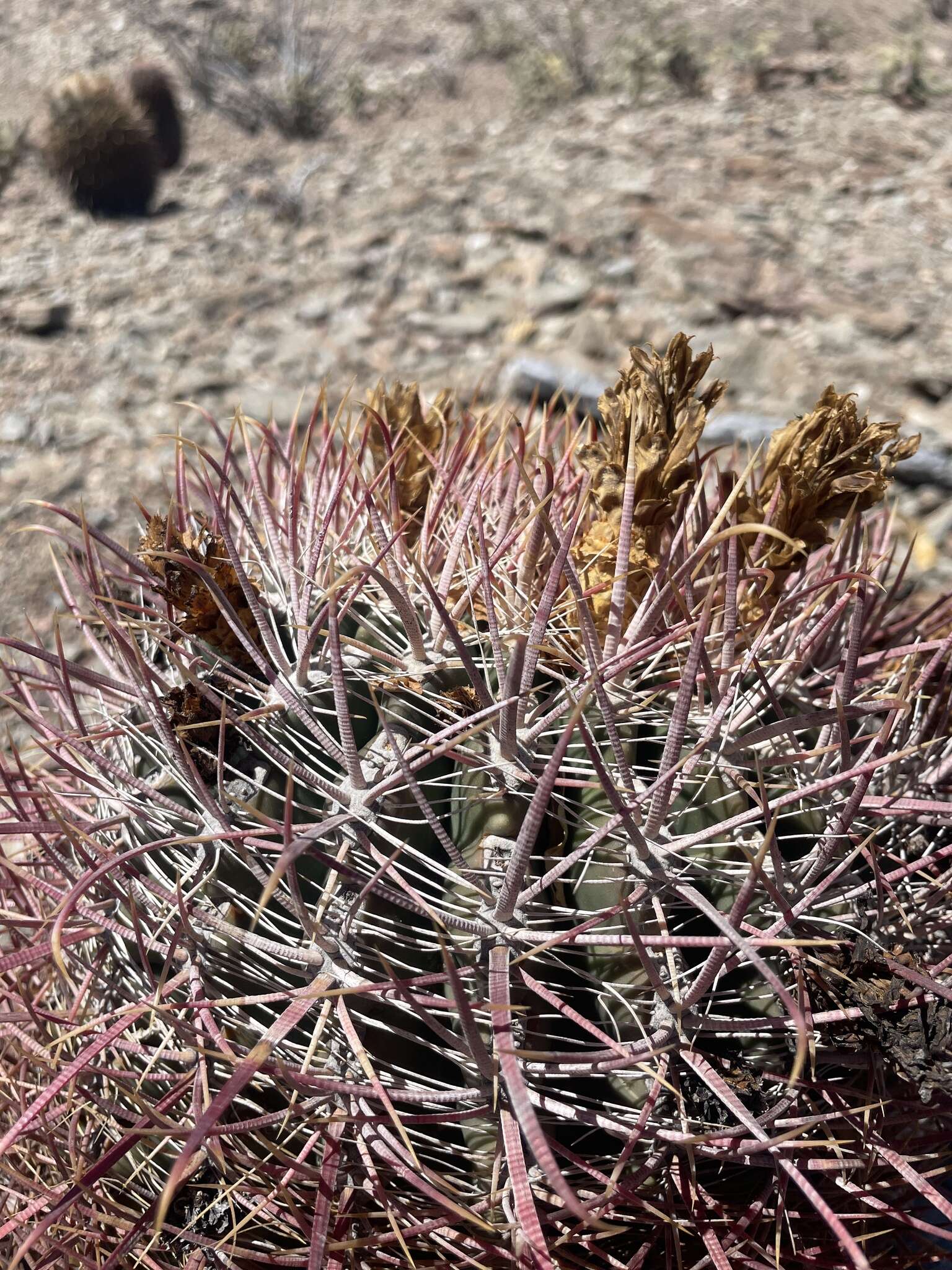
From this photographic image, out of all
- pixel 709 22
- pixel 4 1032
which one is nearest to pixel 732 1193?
pixel 4 1032

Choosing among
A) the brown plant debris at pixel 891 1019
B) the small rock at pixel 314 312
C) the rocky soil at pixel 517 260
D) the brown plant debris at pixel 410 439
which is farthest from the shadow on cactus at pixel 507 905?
the small rock at pixel 314 312

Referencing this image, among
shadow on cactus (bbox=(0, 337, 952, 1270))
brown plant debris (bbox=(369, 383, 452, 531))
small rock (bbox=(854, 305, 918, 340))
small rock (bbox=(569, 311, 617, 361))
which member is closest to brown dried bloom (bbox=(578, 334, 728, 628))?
shadow on cactus (bbox=(0, 337, 952, 1270))

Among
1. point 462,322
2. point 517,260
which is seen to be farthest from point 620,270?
point 462,322

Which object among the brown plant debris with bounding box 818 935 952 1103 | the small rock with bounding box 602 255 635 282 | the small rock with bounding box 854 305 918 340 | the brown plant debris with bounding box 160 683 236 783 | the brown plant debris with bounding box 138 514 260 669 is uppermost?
the brown plant debris with bounding box 138 514 260 669

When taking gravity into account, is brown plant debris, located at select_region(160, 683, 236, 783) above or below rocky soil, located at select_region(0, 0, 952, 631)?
above

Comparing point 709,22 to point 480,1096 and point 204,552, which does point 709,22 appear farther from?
point 480,1096

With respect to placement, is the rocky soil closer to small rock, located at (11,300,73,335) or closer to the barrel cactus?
small rock, located at (11,300,73,335)
